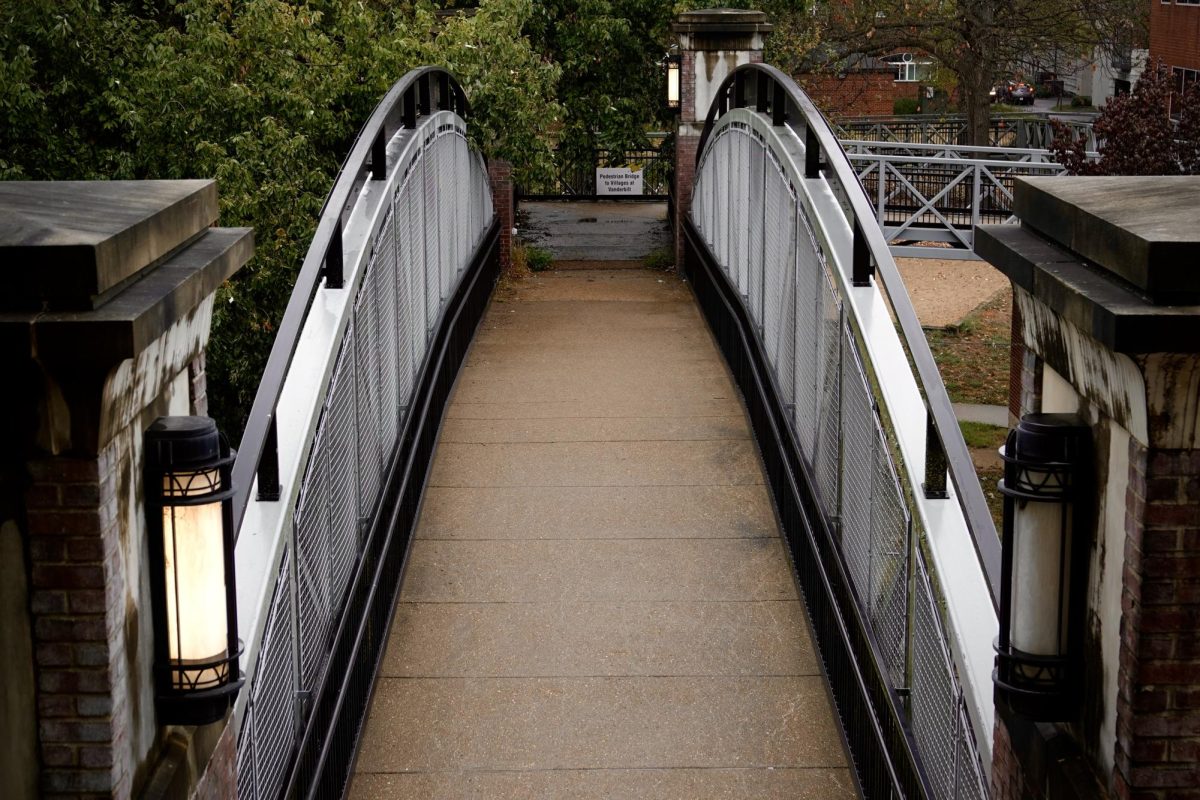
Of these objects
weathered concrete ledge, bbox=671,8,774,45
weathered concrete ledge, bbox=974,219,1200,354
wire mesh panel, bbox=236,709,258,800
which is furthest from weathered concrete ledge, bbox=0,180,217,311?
weathered concrete ledge, bbox=671,8,774,45

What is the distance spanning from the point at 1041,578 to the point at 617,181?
19.2 metres

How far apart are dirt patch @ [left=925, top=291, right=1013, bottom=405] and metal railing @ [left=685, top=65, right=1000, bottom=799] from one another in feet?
37.5

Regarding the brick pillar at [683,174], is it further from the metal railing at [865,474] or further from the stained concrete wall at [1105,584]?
the stained concrete wall at [1105,584]

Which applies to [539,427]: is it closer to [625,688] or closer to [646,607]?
[646,607]

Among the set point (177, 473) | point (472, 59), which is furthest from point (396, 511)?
point (472, 59)

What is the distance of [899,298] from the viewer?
231 inches

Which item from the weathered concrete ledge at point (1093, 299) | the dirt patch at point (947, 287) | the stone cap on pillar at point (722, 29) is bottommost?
the dirt patch at point (947, 287)

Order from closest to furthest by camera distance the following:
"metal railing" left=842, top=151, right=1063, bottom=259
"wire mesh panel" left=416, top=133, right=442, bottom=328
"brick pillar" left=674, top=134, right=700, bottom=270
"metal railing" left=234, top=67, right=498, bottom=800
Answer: "metal railing" left=234, top=67, right=498, bottom=800
"wire mesh panel" left=416, top=133, right=442, bottom=328
"brick pillar" left=674, top=134, right=700, bottom=270
"metal railing" left=842, top=151, right=1063, bottom=259

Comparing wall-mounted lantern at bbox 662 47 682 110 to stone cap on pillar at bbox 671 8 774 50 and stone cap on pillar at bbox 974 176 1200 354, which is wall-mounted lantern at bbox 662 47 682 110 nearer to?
stone cap on pillar at bbox 671 8 774 50

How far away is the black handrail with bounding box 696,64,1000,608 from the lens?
4.81 metres

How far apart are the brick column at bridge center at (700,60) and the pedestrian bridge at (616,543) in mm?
6067

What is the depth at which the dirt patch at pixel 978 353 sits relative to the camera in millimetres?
21938

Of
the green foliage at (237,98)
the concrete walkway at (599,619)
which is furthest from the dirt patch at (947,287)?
the concrete walkway at (599,619)

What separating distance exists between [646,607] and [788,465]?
1.28 metres
